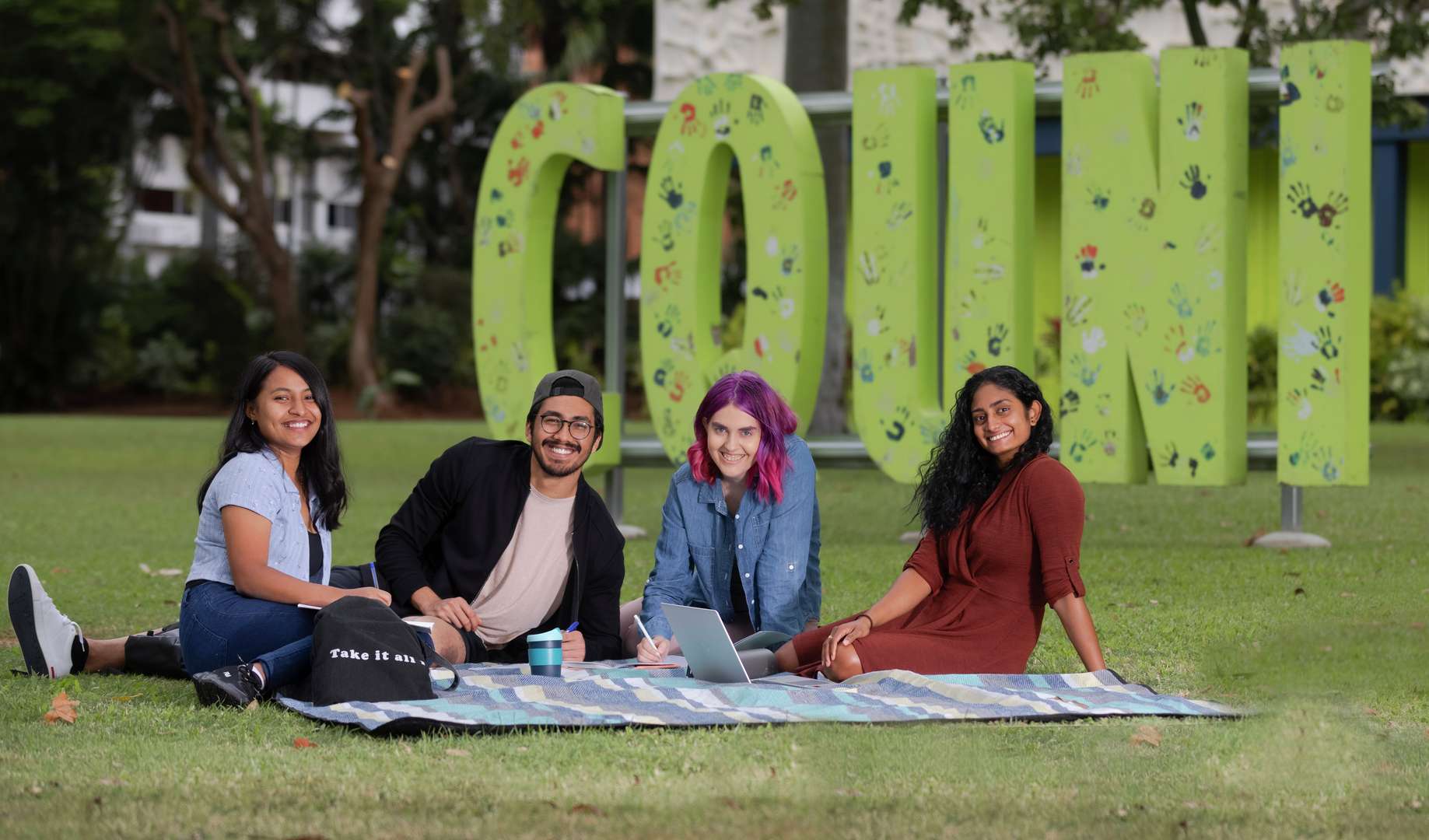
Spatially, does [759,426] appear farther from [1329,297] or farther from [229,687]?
[1329,297]

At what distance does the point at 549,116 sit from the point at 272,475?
5743 millimetres

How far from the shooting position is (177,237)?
204ft

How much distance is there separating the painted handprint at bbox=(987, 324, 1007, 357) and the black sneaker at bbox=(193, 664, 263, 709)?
18.2 feet

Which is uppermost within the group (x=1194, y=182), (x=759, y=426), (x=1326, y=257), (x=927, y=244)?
(x=1194, y=182)

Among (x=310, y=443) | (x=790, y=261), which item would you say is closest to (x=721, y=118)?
(x=790, y=261)

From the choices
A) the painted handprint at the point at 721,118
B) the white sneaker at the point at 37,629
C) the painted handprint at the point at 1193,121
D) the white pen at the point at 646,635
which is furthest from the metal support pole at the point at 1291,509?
the white sneaker at the point at 37,629

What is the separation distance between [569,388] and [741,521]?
0.73 metres

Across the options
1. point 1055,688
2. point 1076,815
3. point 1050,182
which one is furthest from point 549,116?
point 1050,182

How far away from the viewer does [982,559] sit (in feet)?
18.7

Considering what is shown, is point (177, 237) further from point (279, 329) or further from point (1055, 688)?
point (1055, 688)

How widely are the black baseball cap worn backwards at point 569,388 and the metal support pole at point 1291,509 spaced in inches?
223

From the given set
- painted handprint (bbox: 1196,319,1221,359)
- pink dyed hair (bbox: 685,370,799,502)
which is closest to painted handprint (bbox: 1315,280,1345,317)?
painted handprint (bbox: 1196,319,1221,359)

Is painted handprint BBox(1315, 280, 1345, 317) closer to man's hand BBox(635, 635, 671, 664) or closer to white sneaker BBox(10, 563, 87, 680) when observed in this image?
man's hand BBox(635, 635, 671, 664)

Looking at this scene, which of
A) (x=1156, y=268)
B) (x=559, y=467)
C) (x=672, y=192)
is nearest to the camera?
(x=559, y=467)
